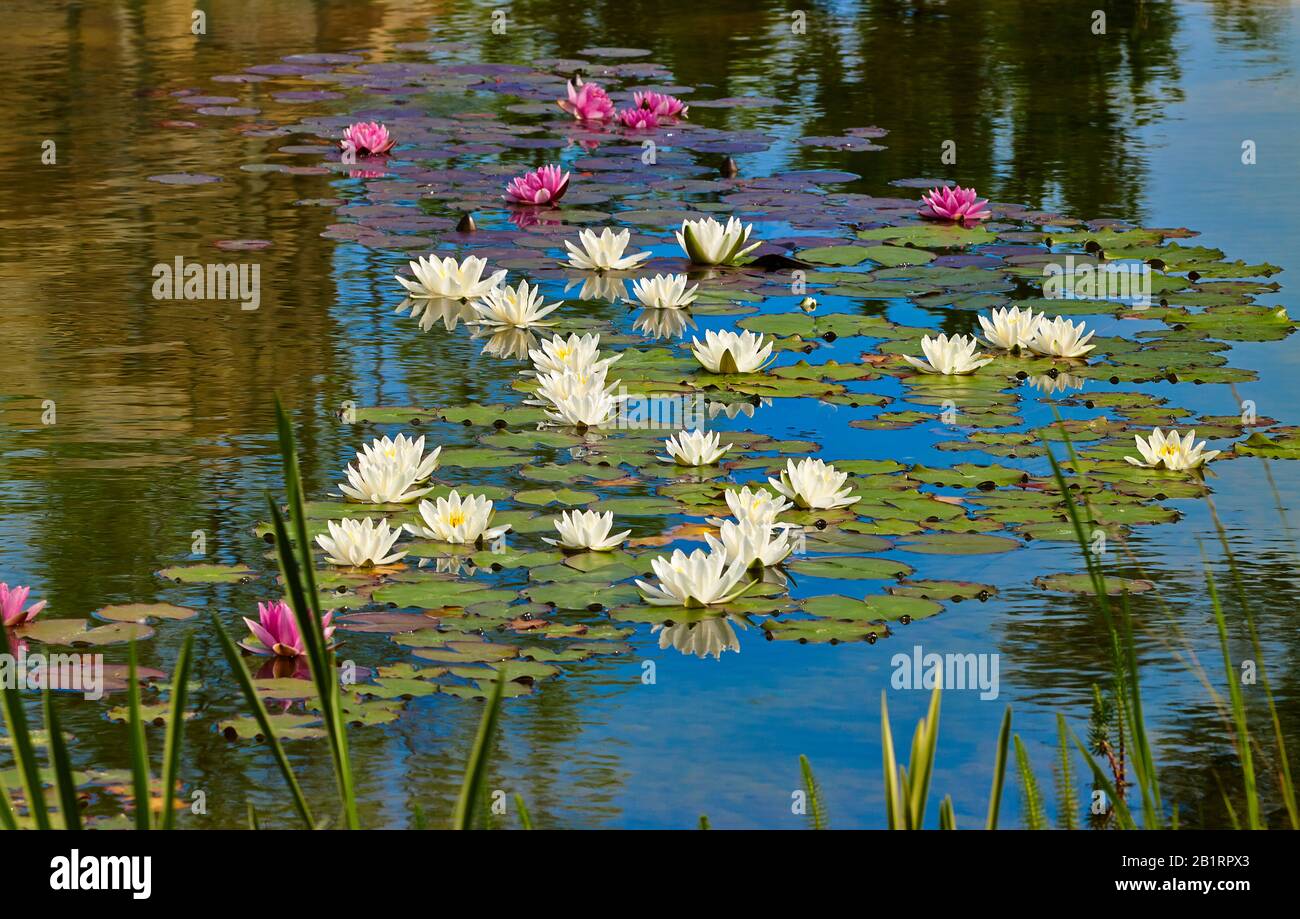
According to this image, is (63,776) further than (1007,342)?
No

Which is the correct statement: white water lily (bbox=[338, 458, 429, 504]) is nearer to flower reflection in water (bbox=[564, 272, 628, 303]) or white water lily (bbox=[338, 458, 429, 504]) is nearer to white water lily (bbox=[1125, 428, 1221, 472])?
white water lily (bbox=[1125, 428, 1221, 472])

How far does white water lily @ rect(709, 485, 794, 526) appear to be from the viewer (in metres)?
4.32

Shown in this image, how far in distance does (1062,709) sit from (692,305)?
130 inches

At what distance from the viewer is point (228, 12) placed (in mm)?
14336

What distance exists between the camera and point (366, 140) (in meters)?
9.01

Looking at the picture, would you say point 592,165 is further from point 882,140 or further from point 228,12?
point 228,12

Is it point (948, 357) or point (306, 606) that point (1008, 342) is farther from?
point (306, 606)

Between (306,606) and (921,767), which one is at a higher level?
(306,606)

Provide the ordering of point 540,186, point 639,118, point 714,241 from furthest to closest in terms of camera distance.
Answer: point 639,118 → point 540,186 → point 714,241

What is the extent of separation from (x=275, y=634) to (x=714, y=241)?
3.66m

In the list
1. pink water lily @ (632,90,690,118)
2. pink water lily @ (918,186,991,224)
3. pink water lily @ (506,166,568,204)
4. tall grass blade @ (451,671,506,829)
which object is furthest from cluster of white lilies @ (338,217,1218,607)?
pink water lily @ (632,90,690,118)

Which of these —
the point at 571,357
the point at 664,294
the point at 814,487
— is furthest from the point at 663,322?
the point at 814,487

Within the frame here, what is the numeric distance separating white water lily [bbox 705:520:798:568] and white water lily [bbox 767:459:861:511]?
0.33 m
